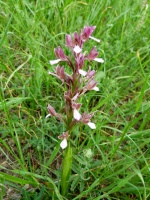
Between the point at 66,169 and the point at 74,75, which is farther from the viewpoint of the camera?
the point at 66,169

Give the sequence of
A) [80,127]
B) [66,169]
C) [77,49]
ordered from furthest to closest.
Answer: [80,127]
[66,169]
[77,49]

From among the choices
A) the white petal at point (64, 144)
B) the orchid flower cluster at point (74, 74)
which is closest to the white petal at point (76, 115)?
the orchid flower cluster at point (74, 74)

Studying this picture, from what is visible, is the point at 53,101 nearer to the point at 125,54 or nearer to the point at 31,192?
the point at 31,192

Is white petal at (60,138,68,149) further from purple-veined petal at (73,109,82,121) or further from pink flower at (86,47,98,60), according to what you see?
pink flower at (86,47,98,60)

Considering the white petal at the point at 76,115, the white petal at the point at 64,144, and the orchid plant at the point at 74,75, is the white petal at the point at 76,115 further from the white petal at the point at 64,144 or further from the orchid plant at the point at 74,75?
the white petal at the point at 64,144

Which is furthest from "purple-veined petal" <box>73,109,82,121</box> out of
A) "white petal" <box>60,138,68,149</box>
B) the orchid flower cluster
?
"white petal" <box>60,138,68,149</box>

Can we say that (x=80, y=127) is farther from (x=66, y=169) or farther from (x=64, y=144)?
(x=64, y=144)

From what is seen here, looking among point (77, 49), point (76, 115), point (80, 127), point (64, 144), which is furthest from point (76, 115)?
point (80, 127)
